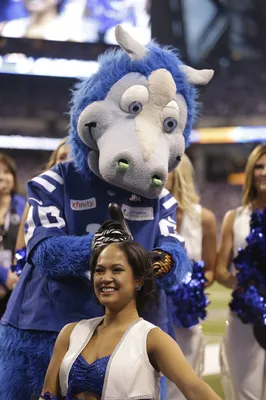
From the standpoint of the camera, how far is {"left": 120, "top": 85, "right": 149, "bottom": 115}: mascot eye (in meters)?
2.30

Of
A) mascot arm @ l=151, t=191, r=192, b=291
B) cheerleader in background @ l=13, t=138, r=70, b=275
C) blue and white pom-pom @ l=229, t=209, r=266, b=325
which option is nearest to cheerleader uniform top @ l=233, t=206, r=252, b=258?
blue and white pom-pom @ l=229, t=209, r=266, b=325

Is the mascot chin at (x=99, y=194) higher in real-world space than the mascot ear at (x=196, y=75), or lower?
lower

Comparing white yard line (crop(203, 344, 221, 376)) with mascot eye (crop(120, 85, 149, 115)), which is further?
white yard line (crop(203, 344, 221, 376))

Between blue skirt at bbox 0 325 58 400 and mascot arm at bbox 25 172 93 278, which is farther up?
mascot arm at bbox 25 172 93 278

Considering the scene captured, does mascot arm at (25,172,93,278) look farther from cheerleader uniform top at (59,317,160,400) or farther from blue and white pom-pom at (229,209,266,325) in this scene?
blue and white pom-pom at (229,209,266,325)

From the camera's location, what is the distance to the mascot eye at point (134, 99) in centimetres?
230

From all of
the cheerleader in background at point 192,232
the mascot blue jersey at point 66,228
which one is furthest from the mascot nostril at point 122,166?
the cheerleader in background at point 192,232

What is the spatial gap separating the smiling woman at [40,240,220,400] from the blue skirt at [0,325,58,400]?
0.32 m

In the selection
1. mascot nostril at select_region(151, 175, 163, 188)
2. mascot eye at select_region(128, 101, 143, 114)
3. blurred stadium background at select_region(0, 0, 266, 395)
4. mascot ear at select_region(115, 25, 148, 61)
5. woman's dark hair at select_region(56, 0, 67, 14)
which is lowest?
mascot nostril at select_region(151, 175, 163, 188)

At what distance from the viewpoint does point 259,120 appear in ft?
38.1

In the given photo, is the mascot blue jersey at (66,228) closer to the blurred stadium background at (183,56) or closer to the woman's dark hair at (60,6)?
the blurred stadium background at (183,56)

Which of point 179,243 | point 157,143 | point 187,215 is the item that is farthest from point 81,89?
point 187,215

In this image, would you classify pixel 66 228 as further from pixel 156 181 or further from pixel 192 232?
pixel 192 232

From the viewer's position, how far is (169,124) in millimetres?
2330
